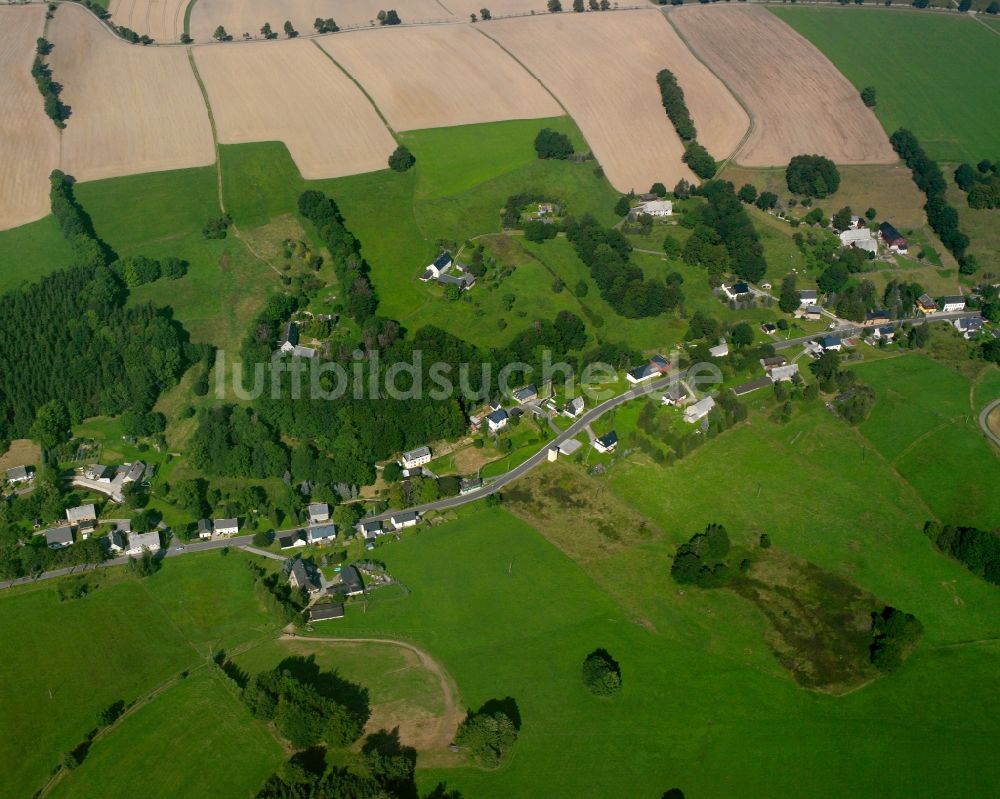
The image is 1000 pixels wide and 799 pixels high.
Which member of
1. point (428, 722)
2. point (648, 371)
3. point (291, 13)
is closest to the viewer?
point (428, 722)

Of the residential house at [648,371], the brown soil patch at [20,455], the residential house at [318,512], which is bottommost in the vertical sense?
the brown soil patch at [20,455]

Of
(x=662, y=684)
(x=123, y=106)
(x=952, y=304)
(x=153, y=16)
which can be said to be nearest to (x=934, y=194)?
(x=952, y=304)

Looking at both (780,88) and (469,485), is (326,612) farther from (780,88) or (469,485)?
(780,88)

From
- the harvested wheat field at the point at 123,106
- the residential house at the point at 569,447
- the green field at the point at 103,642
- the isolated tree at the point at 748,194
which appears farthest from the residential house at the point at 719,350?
the harvested wheat field at the point at 123,106

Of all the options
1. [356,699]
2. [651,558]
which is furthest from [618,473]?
[356,699]

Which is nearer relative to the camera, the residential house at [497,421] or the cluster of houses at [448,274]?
the residential house at [497,421]

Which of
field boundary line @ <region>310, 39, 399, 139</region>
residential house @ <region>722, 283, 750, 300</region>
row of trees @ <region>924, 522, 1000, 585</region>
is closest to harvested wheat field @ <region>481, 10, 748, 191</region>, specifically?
residential house @ <region>722, 283, 750, 300</region>

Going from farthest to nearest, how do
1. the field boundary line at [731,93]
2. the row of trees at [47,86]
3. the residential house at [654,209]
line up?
the field boundary line at [731,93] < the row of trees at [47,86] < the residential house at [654,209]

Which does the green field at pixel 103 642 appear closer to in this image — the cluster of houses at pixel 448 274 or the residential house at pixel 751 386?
the cluster of houses at pixel 448 274
